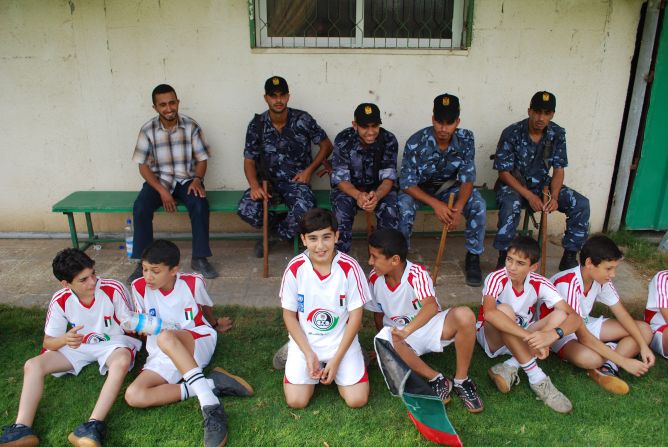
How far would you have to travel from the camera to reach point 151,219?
4285 millimetres

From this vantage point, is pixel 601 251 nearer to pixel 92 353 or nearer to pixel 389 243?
pixel 389 243

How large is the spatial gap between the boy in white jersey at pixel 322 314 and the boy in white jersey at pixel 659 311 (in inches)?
68.2

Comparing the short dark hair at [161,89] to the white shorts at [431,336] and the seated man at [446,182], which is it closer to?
the seated man at [446,182]

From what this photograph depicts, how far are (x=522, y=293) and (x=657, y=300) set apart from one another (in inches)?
32.6

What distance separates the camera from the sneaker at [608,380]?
289 cm

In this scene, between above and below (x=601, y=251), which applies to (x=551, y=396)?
below

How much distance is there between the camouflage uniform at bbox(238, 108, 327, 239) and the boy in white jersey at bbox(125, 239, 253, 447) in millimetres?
1372

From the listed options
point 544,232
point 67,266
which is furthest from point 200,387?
point 544,232

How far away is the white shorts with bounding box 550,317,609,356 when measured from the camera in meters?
3.14

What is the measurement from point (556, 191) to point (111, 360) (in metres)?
3.53

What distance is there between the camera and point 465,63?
4.62m

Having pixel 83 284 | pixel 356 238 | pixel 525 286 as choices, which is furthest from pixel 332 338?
pixel 356 238

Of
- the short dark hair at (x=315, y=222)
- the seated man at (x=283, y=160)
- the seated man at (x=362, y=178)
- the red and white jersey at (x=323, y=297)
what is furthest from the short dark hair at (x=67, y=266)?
the seated man at (x=362, y=178)

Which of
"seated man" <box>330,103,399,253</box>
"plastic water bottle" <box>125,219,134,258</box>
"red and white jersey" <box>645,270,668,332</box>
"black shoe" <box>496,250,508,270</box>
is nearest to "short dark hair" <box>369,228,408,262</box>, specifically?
"seated man" <box>330,103,399,253</box>
